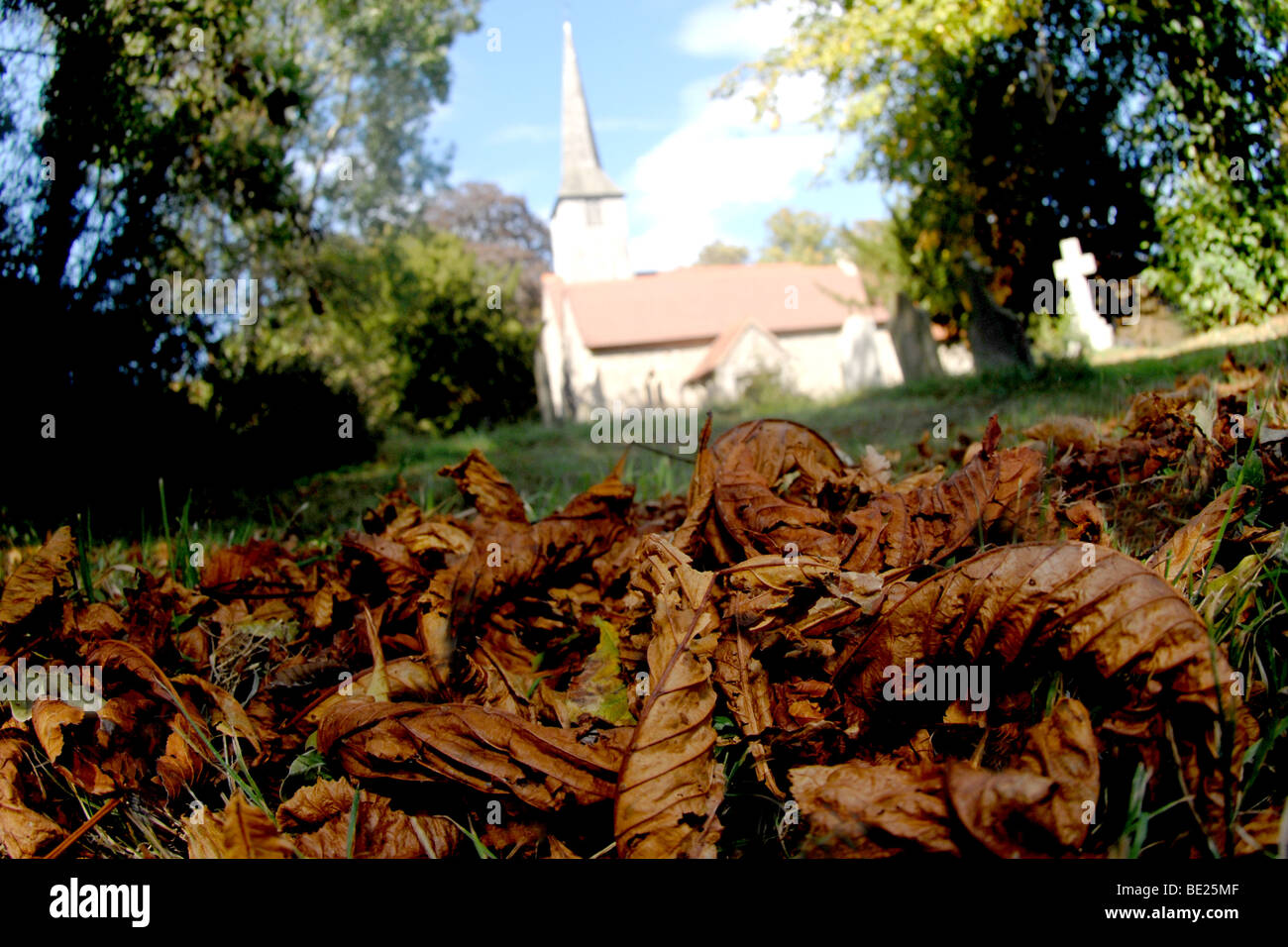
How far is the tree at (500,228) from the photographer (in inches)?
1550

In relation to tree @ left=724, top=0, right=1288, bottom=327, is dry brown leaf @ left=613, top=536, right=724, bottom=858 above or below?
below

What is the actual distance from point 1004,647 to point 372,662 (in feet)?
4.10

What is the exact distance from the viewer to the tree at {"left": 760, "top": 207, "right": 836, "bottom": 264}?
5347 cm

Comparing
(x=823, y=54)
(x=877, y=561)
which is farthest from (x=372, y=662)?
(x=823, y=54)

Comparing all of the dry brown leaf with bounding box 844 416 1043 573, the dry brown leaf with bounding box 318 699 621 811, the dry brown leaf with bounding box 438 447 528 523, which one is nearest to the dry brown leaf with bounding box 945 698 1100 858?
the dry brown leaf with bounding box 318 699 621 811

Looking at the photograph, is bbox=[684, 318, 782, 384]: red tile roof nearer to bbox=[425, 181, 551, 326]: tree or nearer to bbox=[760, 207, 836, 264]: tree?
bbox=[425, 181, 551, 326]: tree

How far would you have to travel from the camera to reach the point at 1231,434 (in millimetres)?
1993

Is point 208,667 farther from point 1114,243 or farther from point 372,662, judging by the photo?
point 1114,243

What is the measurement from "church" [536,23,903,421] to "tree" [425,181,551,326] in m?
4.56

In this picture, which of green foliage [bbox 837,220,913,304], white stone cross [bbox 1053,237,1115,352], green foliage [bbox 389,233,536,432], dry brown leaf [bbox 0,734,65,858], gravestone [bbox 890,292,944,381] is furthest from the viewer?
green foliage [bbox 389,233,536,432]

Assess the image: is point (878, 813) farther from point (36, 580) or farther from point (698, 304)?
point (698, 304)

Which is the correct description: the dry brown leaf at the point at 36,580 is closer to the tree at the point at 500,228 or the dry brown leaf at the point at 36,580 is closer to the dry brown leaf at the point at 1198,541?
the dry brown leaf at the point at 1198,541

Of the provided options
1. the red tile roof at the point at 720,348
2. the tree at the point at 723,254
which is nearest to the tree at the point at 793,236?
the tree at the point at 723,254

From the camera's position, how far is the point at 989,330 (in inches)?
410
